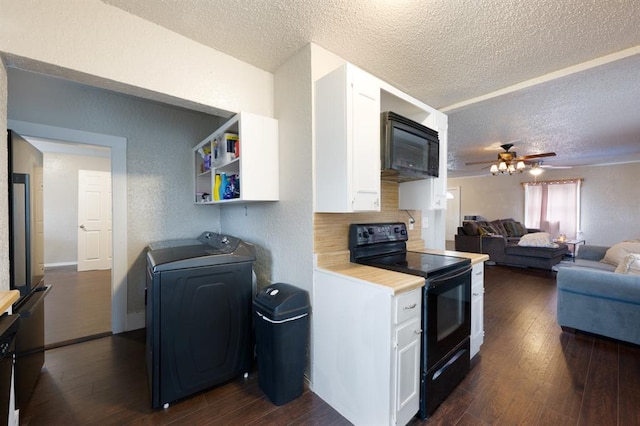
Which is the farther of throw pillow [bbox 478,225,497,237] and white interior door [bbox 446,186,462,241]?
white interior door [bbox 446,186,462,241]

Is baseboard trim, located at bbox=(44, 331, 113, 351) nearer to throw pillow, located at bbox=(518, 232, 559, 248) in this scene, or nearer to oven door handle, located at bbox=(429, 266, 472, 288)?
oven door handle, located at bbox=(429, 266, 472, 288)

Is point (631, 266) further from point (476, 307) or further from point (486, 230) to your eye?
point (486, 230)

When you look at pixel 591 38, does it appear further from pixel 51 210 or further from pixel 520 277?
pixel 51 210

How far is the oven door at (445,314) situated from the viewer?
159cm

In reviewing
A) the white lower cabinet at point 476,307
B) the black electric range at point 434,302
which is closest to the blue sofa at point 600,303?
the white lower cabinet at point 476,307

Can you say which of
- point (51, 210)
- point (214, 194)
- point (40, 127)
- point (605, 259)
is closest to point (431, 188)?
point (214, 194)

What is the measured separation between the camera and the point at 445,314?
175 centimetres

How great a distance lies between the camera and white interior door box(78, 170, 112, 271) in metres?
5.53

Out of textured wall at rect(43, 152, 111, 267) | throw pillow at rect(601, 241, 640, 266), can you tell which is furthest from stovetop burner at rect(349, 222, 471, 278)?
textured wall at rect(43, 152, 111, 267)

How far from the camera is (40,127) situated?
237 centimetres

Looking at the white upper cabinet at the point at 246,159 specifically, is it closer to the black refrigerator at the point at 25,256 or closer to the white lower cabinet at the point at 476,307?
the black refrigerator at the point at 25,256

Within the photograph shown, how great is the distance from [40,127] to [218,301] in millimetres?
2300

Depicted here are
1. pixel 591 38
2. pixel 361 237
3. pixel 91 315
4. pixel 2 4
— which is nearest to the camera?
pixel 2 4

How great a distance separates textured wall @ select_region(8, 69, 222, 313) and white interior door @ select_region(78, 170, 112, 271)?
380 centimetres
